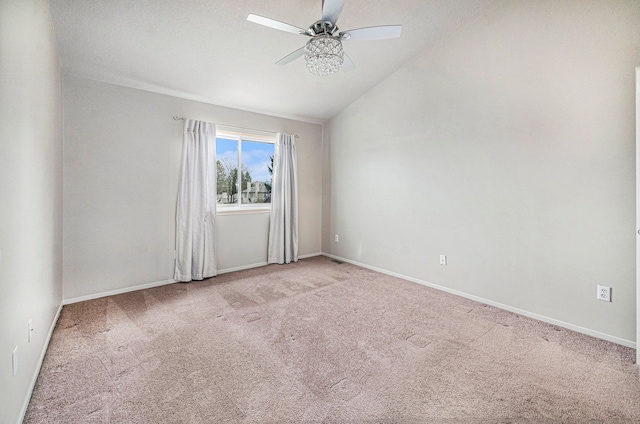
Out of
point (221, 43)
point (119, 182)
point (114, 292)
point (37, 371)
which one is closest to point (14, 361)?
point (37, 371)

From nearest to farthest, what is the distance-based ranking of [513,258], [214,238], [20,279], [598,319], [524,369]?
[20,279] → [524,369] → [598,319] → [513,258] → [214,238]

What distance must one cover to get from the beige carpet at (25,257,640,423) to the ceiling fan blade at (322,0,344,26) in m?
2.43

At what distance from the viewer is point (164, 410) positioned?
1570mm

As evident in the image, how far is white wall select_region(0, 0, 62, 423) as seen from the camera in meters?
1.31

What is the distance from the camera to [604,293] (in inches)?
94.0

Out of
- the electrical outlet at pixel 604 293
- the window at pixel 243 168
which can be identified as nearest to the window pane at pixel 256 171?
the window at pixel 243 168

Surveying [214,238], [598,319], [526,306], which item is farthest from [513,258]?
[214,238]

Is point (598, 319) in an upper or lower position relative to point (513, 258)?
lower

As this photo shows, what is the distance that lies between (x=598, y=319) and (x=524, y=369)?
1045 millimetres

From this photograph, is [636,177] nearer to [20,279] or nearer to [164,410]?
[164,410]

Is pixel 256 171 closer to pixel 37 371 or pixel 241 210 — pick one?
pixel 241 210

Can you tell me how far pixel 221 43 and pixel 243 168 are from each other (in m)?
1.94

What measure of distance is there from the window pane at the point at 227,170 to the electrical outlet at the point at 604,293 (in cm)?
427

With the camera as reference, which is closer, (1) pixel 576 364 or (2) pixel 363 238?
(1) pixel 576 364
